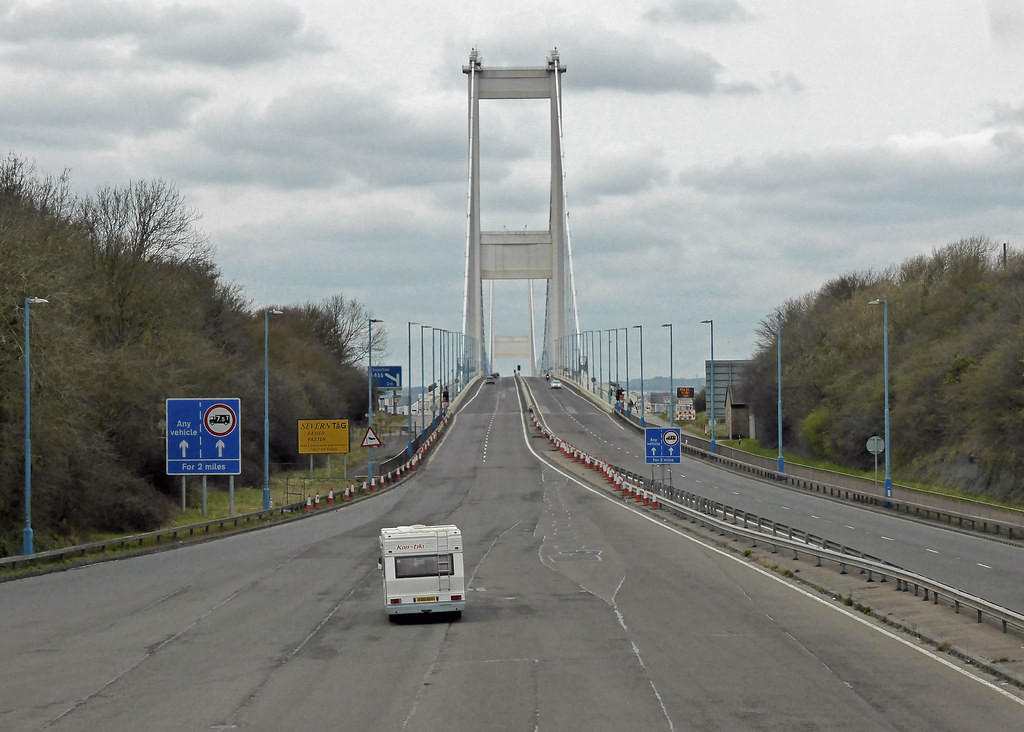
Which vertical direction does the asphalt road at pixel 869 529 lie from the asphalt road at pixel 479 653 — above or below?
below

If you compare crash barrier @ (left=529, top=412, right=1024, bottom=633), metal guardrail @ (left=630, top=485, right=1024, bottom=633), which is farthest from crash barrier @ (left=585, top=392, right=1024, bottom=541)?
metal guardrail @ (left=630, top=485, right=1024, bottom=633)

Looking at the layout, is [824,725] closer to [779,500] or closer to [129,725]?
[129,725]

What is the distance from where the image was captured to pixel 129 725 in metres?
14.4

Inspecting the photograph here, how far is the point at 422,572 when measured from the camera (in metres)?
22.7

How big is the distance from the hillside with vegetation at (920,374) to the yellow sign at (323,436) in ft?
99.7

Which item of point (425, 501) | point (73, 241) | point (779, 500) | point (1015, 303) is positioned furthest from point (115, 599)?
point (1015, 303)

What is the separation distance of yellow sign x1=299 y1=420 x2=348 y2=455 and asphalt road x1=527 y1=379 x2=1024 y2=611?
1713 centimetres

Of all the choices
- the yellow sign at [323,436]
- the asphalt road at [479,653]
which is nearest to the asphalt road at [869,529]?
the asphalt road at [479,653]

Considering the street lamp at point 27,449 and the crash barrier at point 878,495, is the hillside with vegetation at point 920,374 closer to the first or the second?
the crash barrier at point 878,495

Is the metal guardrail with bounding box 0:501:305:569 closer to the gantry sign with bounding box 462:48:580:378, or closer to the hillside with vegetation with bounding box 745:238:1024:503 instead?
the hillside with vegetation with bounding box 745:238:1024:503

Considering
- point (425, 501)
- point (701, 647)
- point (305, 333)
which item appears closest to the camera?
point (701, 647)

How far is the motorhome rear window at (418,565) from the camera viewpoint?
74.1 feet

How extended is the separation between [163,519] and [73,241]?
1172 cm

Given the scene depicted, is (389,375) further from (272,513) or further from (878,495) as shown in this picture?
(878,495)
